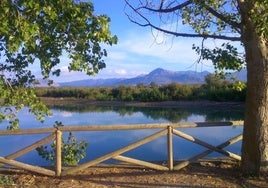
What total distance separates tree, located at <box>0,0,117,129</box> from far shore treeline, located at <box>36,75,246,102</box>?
25.9m

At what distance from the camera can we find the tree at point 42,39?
6.98 meters

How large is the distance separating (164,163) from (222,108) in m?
25.8

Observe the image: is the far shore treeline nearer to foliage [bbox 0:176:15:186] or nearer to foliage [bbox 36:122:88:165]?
foliage [bbox 36:122:88:165]

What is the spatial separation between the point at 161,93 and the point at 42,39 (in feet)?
123

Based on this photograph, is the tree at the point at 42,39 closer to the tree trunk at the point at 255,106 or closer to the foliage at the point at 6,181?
the foliage at the point at 6,181

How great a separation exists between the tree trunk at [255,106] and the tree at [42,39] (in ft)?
11.3

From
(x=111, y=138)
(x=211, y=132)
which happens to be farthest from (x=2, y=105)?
(x=211, y=132)

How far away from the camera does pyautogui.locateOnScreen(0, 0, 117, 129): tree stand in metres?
6.98

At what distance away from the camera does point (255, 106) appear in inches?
412

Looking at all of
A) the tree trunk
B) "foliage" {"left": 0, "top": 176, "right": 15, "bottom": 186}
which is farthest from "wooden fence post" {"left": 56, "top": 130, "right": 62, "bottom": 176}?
the tree trunk

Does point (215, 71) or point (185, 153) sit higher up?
point (215, 71)

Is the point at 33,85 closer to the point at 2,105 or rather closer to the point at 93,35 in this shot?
the point at 2,105

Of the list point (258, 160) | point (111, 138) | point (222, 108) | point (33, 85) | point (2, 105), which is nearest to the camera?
point (2, 105)

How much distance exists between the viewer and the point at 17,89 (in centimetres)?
920
